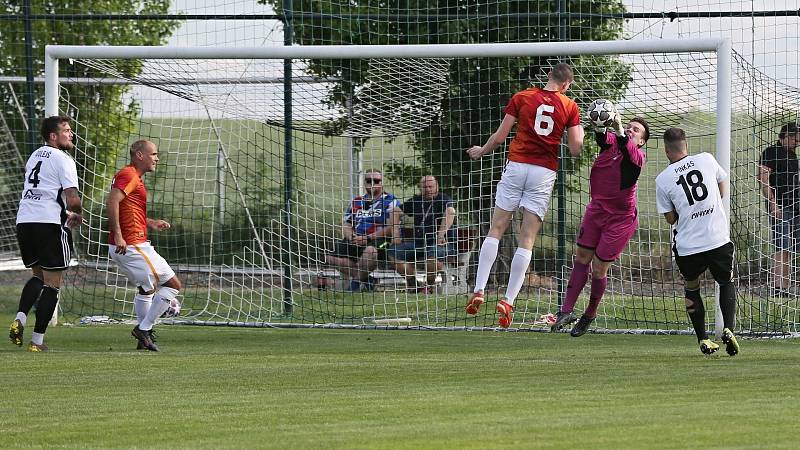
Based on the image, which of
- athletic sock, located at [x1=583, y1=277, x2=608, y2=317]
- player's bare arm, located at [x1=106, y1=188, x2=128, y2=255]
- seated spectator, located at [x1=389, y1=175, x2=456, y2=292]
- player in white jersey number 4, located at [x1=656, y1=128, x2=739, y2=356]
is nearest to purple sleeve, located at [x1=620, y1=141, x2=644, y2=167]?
player in white jersey number 4, located at [x1=656, y1=128, x2=739, y2=356]

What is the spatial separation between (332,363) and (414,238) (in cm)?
452

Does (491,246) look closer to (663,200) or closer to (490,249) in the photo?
(490,249)

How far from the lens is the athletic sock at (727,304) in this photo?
387 inches

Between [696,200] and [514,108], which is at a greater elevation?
[514,108]

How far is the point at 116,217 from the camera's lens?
1080cm

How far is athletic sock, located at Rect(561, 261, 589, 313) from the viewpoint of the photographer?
11070mm

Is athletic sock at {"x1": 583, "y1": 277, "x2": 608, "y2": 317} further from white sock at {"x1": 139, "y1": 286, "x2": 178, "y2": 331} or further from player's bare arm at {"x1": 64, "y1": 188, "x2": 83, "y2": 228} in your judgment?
player's bare arm at {"x1": 64, "y1": 188, "x2": 83, "y2": 228}

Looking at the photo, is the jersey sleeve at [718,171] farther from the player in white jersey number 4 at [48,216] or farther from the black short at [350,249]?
the player in white jersey number 4 at [48,216]

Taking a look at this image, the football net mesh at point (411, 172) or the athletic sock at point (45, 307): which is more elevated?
the football net mesh at point (411, 172)

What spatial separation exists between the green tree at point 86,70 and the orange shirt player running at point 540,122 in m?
5.45

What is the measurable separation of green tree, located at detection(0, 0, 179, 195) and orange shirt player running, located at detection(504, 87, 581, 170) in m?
5.45

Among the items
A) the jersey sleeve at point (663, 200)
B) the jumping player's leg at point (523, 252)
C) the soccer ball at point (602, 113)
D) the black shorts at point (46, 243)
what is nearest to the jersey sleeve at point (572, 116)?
the soccer ball at point (602, 113)

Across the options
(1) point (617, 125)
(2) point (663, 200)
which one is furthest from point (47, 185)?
(2) point (663, 200)

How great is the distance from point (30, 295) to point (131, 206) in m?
1.25
